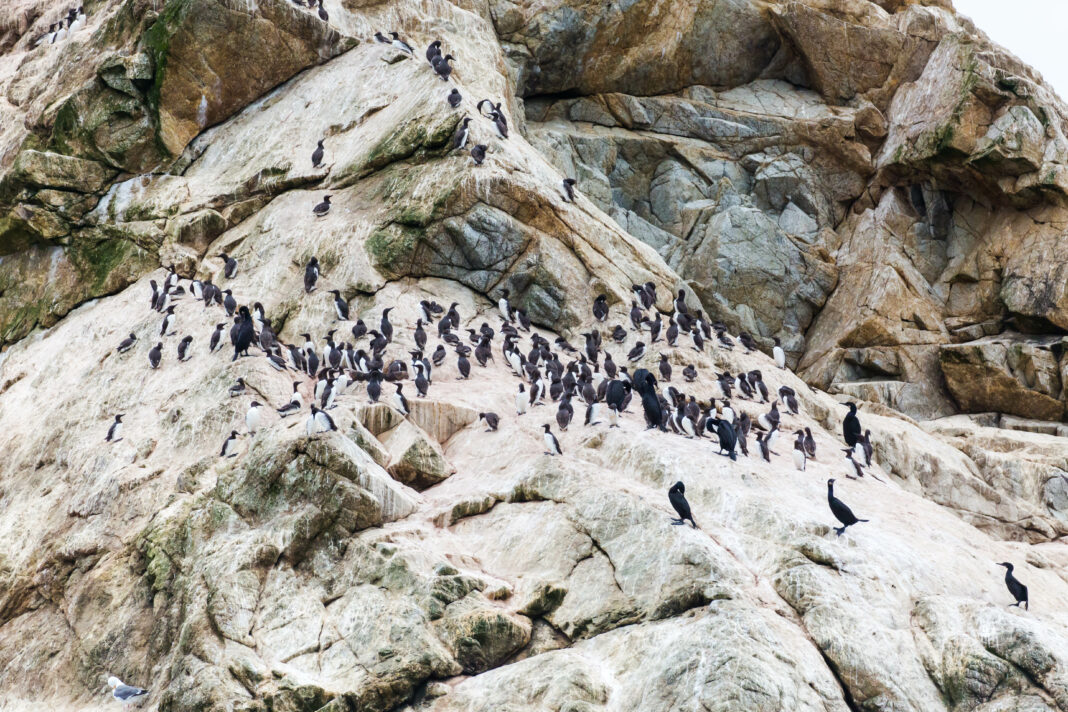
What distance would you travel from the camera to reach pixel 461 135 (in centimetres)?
2752

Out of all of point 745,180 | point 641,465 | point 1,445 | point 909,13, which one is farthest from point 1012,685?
point 909,13

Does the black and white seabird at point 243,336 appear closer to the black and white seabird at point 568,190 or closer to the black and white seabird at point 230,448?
the black and white seabird at point 230,448

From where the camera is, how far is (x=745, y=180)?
40.3 m

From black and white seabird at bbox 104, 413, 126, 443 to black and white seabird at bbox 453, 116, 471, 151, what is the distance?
10.8 metres

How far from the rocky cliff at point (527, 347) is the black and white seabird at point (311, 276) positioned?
296 millimetres

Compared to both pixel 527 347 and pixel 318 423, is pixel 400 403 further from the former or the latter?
pixel 527 347

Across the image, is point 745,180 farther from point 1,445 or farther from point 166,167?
point 1,445

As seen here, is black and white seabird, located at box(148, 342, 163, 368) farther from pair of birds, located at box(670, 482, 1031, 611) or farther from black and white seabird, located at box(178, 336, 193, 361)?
pair of birds, located at box(670, 482, 1031, 611)

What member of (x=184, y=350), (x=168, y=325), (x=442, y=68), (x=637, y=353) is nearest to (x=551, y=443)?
(x=637, y=353)

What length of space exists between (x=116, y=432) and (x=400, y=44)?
51.7 feet

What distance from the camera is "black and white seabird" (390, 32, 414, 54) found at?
32031 mm

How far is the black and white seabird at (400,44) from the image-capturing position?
32.0m

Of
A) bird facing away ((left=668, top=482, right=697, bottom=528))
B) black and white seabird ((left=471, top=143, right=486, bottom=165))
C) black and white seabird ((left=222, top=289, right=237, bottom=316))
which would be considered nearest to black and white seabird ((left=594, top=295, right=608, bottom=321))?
black and white seabird ((left=471, top=143, right=486, bottom=165))

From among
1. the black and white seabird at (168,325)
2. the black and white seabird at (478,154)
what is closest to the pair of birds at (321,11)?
the black and white seabird at (478,154)
